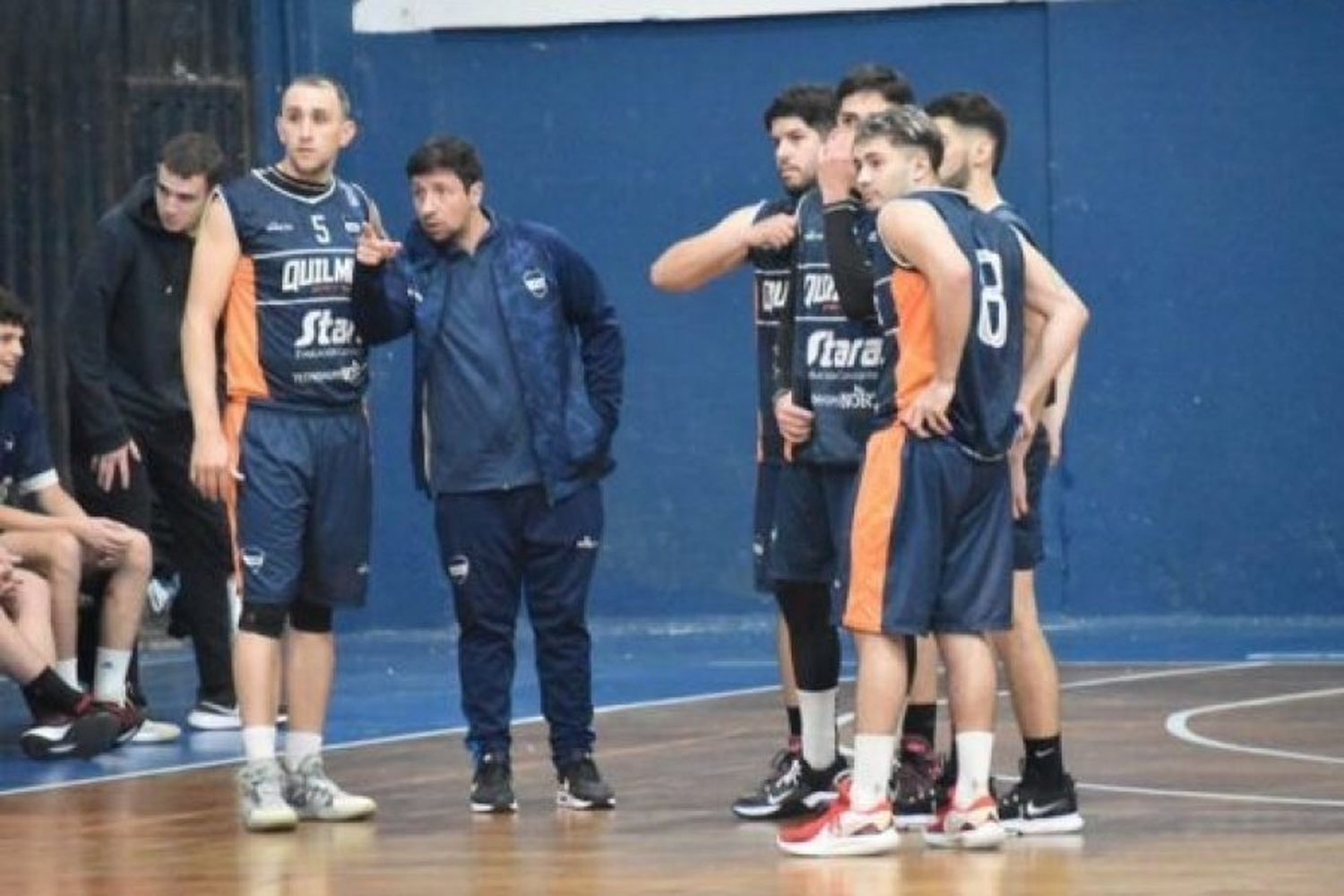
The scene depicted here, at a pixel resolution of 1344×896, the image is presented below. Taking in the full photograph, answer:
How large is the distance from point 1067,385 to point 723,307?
648 cm

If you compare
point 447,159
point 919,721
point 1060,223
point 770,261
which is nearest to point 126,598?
point 447,159

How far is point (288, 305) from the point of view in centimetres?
1074

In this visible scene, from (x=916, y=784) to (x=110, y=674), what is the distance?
412cm

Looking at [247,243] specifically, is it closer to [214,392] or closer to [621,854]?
[214,392]

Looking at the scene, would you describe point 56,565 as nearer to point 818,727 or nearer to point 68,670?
point 68,670

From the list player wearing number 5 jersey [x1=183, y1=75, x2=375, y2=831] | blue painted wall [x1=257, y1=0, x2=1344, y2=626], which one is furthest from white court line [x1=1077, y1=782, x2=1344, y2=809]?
blue painted wall [x1=257, y1=0, x2=1344, y2=626]

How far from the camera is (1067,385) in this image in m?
11.0

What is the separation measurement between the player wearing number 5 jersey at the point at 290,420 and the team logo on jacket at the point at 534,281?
528 mm

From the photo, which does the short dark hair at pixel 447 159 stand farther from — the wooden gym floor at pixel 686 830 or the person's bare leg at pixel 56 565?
the person's bare leg at pixel 56 565

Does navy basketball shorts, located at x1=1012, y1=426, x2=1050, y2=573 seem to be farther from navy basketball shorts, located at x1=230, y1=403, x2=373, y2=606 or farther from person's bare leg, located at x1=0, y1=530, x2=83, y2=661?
person's bare leg, located at x1=0, y1=530, x2=83, y2=661

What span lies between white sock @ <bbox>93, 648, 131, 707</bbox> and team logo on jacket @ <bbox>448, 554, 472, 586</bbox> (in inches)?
114

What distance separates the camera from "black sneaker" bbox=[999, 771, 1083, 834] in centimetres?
1007

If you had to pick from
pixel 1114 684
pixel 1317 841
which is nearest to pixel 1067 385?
pixel 1317 841

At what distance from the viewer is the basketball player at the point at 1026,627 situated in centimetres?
1014
